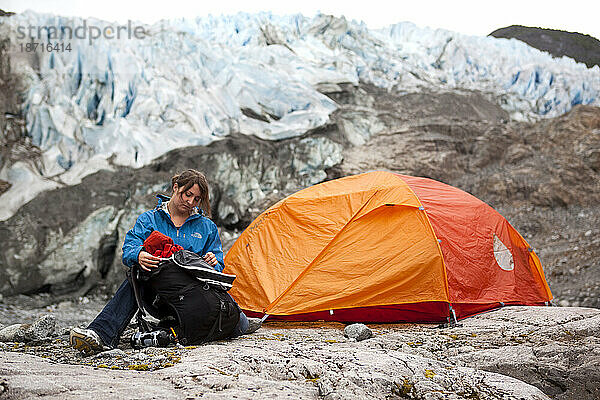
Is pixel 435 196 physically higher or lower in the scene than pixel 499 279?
higher

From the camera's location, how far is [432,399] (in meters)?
2.25

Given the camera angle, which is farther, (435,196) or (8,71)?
(8,71)

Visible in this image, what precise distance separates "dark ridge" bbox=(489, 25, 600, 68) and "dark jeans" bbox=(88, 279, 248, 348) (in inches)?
1050

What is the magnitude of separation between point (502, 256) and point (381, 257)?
1582mm

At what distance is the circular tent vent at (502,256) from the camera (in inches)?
202

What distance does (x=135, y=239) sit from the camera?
135 inches

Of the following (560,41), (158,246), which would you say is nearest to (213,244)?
(158,246)

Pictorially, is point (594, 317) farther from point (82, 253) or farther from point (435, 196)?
point (82, 253)

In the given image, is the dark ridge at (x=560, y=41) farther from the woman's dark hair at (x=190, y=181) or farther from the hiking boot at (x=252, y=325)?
the woman's dark hair at (x=190, y=181)

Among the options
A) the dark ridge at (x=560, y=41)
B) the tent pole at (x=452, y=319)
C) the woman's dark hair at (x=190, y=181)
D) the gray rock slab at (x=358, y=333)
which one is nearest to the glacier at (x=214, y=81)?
the dark ridge at (x=560, y=41)

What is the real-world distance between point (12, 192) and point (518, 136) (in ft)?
52.2

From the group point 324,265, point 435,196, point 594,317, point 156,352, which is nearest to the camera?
point 156,352

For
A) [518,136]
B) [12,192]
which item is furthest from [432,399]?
[518,136]

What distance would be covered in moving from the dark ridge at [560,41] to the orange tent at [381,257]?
2320 centimetres
